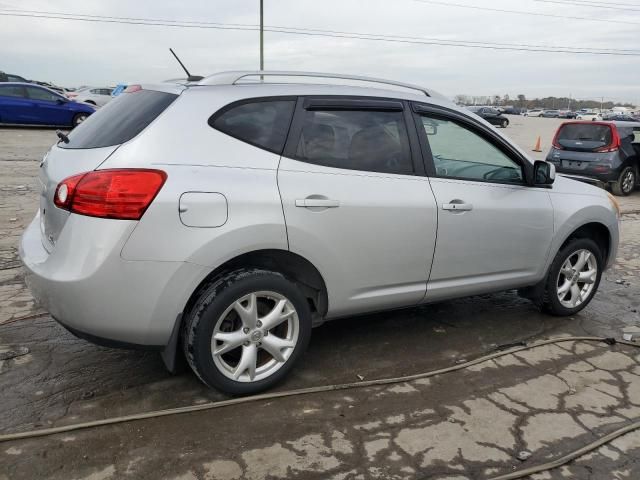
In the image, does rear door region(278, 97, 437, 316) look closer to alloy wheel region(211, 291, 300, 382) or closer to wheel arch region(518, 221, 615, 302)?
alloy wheel region(211, 291, 300, 382)

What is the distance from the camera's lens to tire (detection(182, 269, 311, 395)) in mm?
2914

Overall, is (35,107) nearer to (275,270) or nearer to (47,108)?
(47,108)

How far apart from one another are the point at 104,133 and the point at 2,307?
2.03 m

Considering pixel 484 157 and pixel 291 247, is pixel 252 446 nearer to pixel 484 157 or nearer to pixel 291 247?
pixel 291 247

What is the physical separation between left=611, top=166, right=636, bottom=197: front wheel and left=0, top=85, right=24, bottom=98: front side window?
17672mm

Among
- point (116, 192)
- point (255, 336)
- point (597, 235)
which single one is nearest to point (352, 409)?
point (255, 336)

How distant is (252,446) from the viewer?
2748 mm

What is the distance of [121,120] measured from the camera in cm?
310

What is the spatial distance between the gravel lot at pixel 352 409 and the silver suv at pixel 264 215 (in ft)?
1.18

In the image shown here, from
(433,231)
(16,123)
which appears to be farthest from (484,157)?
(16,123)

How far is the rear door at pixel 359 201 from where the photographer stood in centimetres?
314

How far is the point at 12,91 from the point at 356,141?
61.4 feet

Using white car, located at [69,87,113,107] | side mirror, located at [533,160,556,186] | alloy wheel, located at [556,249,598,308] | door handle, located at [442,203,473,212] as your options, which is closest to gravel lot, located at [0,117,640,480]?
alloy wheel, located at [556,249,598,308]

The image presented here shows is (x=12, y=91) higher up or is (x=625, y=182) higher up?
(x=12, y=91)
